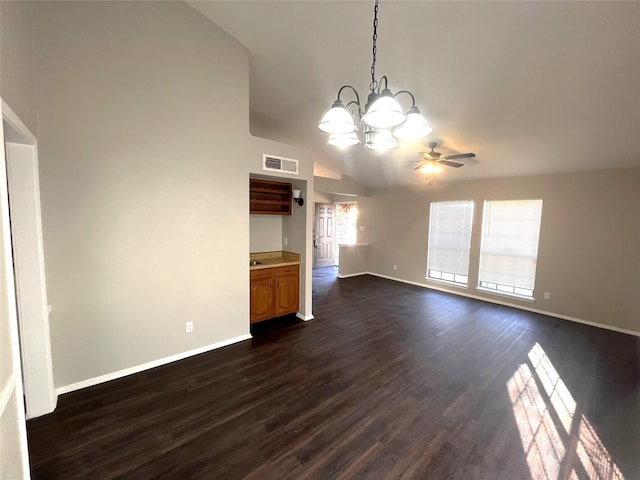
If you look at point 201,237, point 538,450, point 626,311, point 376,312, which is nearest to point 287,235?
point 201,237

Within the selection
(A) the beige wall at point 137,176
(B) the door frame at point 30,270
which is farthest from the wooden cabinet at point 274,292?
(B) the door frame at point 30,270

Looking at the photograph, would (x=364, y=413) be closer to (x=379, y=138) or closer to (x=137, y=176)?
(x=379, y=138)

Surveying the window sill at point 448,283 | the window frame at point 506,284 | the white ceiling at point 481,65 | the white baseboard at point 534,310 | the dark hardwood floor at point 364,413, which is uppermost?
the white ceiling at point 481,65

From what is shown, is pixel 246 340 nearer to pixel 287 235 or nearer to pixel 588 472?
pixel 287 235

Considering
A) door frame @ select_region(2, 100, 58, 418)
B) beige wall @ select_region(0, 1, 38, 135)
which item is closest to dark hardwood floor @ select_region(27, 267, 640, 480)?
door frame @ select_region(2, 100, 58, 418)

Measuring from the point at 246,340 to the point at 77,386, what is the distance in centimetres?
169

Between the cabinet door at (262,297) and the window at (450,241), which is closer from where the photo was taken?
the cabinet door at (262,297)

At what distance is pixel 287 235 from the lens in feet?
15.2

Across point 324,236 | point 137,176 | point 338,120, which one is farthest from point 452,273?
point 137,176

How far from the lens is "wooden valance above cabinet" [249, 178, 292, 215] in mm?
4113

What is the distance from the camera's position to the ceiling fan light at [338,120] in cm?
189

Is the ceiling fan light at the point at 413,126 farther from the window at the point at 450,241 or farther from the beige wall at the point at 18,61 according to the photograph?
the window at the point at 450,241

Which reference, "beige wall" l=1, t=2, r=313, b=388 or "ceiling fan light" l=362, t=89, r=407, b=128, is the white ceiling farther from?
"ceiling fan light" l=362, t=89, r=407, b=128

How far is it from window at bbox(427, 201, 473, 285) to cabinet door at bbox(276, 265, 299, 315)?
150 inches
